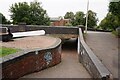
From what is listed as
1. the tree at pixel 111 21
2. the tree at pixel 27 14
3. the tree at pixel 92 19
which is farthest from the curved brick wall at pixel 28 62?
the tree at pixel 92 19

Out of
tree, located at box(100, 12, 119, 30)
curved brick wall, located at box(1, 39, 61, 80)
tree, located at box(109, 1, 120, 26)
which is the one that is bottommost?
curved brick wall, located at box(1, 39, 61, 80)

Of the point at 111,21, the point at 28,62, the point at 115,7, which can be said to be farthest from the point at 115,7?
the point at 28,62

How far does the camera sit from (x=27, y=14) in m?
39.7

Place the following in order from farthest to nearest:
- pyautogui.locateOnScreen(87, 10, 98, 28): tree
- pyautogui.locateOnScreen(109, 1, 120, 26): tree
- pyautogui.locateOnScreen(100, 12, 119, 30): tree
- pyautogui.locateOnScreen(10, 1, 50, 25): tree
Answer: pyautogui.locateOnScreen(87, 10, 98, 28): tree → pyautogui.locateOnScreen(10, 1, 50, 25): tree → pyautogui.locateOnScreen(100, 12, 119, 30): tree → pyautogui.locateOnScreen(109, 1, 120, 26): tree

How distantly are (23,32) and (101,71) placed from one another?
47.2ft

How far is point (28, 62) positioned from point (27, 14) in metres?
28.3

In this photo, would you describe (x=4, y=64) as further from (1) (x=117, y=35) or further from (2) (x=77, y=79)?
(1) (x=117, y=35)

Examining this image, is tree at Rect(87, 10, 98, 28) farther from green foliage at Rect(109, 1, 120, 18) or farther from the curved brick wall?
the curved brick wall

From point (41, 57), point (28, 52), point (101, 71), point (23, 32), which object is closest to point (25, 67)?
point (28, 52)

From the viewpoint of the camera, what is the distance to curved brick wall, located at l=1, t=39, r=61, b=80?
10055mm

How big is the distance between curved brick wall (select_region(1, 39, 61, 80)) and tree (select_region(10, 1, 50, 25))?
79.8 feet

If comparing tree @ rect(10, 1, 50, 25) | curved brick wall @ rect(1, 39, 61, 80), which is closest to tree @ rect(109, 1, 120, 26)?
curved brick wall @ rect(1, 39, 61, 80)

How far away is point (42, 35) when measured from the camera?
899 inches

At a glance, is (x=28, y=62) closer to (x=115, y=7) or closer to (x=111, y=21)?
(x=115, y=7)
